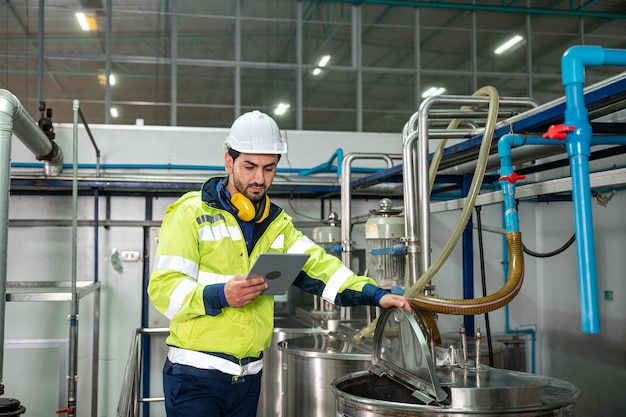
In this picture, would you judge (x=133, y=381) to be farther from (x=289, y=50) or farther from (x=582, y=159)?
(x=289, y=50)

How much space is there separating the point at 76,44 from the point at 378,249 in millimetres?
8387

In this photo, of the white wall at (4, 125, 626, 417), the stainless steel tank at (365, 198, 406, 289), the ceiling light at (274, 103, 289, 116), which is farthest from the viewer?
the ceiling light at (274, 103, 289, 116)

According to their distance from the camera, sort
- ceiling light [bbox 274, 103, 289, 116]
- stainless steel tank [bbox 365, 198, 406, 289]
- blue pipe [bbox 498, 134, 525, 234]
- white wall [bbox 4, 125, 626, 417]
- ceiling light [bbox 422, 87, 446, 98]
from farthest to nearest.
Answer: ceiling light [bbox 422, 87, 446, 98] < ceiling light [bbox 274, 103, 289, 116] < white wall [bbox 4, 125, 626, 417] < stainless steel tank [bbox 365, 198, 406, 289] < blue pipe [bbox 498, 134, 525, 234]

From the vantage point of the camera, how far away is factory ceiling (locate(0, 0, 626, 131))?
660 cm

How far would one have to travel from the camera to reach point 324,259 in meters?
2.49

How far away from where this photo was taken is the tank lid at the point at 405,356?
6.22 feet

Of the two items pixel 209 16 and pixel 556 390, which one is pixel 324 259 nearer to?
pixel 556 390

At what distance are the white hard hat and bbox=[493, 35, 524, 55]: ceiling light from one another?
24.0 feet

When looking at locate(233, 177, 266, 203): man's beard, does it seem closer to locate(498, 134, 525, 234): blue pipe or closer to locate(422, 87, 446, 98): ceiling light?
locate(498, 134, 525, 234): blue pipe

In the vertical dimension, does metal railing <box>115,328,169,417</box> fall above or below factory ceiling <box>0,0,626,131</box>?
below

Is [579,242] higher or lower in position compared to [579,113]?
lower

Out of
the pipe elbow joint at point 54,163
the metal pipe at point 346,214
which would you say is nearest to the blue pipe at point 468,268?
the metal pipe at point 346,214

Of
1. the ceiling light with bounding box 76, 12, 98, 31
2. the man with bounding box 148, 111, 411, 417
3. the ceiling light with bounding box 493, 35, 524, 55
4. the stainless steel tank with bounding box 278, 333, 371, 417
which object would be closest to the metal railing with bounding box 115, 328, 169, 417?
the man with bounding box 148, 111, 411, 417

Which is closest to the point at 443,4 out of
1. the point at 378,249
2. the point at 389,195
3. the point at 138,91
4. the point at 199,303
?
the point at 389,195
